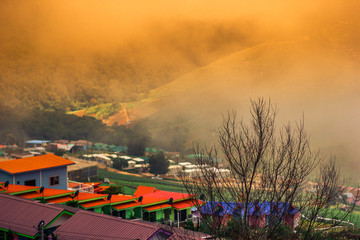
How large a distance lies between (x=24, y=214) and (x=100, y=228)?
1644 millimetres

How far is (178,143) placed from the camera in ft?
152

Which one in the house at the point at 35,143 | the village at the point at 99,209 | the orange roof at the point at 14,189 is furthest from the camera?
A: the house at the point at 35,143

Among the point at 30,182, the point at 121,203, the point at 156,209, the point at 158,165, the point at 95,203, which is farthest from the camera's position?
the point at 158,165

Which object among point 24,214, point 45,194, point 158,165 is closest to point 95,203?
point 45,194

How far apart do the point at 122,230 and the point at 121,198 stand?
4.59 m

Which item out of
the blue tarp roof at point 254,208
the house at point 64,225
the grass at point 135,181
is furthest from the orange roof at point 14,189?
the grass at point 135,181

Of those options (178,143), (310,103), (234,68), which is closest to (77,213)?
(178,143)

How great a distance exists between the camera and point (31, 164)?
12.4 m

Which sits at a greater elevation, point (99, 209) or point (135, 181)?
point (99, 209)

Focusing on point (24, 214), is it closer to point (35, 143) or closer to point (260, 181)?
point (260, 181)

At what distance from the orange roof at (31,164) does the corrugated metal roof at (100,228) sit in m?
6.63

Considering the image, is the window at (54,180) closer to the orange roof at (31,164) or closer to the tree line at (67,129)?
the orange roof at (31,164)

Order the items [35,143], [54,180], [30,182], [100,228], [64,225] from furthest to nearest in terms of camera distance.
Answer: [35,143] → [54,180] → [30,182] → [64,225] → [100,228]

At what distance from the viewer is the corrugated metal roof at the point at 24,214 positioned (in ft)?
19.6
